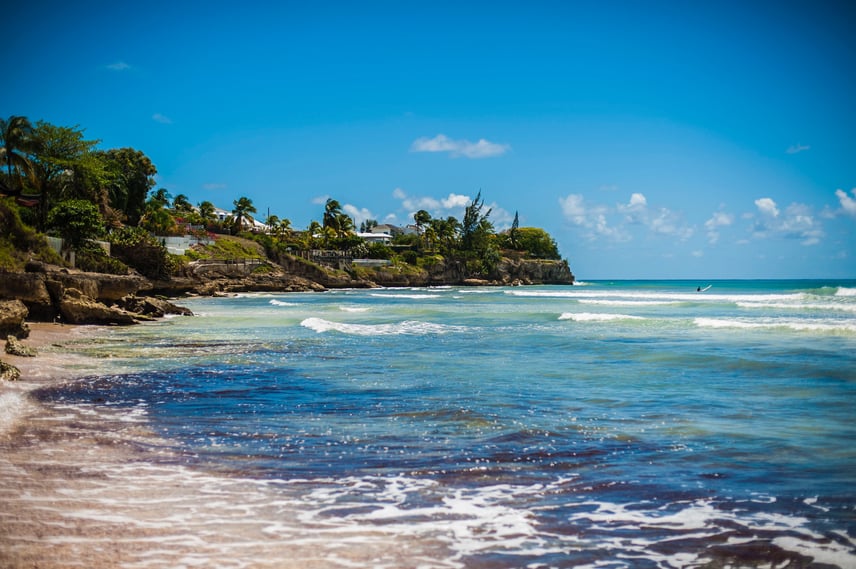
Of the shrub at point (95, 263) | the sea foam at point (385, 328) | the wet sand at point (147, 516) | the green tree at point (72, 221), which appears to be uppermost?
the green tree at point (72, 221)

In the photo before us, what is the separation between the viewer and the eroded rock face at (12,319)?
15602mm

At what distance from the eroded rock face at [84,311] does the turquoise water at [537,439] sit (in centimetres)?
606

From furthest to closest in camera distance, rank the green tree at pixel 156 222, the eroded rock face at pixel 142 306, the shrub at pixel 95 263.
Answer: the green tree at pixel 156 222 → the shrub at pixel 95 263 → the eroded rock face at pixel 142 306

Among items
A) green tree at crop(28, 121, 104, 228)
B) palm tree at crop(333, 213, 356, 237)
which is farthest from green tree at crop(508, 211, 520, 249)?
green tree at crop(28, 121, 104, 228)

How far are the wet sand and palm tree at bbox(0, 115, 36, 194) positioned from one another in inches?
1416

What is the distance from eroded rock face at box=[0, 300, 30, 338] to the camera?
614 inches

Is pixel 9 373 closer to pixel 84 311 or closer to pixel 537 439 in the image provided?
pixel 537 439

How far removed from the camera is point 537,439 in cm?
793

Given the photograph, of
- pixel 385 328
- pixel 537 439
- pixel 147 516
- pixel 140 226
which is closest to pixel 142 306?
pixel 385 328

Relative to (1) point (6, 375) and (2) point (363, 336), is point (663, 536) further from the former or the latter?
(2) point (363, 336)

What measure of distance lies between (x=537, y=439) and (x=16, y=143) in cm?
4015

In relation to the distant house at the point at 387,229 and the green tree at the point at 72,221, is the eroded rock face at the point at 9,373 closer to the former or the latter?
the green tree at the point at 72,221

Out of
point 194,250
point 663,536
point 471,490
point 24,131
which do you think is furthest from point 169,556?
point 194,250

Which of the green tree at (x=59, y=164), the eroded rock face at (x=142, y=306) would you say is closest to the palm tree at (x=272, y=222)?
the green tree at (x=59, y=164)
